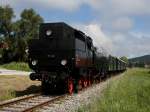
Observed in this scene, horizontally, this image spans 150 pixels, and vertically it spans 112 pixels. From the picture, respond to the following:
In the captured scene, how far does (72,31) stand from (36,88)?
5284mm

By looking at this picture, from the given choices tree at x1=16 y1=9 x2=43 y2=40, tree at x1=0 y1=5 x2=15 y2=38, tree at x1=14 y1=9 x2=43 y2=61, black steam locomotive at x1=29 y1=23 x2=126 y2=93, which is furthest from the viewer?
tree at x1=16 y1=9 x2=43 y2=40

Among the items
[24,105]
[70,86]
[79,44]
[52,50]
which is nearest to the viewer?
[24,105]

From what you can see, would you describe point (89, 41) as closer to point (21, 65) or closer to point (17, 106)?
point (17, 106)

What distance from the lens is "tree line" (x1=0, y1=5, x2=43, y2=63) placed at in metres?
73.7

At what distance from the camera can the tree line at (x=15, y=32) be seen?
7369 cm

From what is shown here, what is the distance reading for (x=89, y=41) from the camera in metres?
24.3

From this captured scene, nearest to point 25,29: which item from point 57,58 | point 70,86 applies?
point 70,86

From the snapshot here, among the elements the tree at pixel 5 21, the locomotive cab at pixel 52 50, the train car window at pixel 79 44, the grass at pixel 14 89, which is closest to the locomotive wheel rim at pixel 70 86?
the locomotive cab at pixel 52 50

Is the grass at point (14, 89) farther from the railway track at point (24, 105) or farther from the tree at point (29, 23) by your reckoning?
the tree at point (29, 23)

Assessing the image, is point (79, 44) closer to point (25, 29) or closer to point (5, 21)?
point (25, 29)

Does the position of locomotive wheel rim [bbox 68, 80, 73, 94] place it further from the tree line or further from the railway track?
the tree line

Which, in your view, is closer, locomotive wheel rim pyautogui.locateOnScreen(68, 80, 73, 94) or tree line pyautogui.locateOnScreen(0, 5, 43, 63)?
locomotive wheel rim pyautogui.locateOnScreen(68, 80, 73, 94)

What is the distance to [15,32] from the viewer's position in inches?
2990

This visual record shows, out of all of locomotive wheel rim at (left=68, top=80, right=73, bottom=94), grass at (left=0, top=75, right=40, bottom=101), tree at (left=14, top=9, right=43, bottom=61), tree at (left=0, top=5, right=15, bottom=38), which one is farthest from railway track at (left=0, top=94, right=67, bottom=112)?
tree at (left=0, top=5, right=15, bottom=38)
